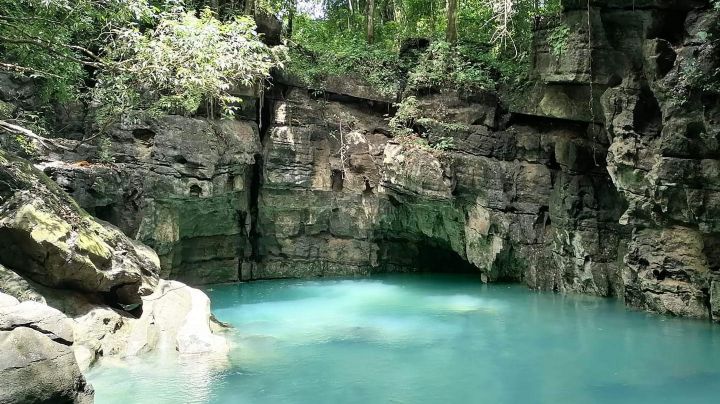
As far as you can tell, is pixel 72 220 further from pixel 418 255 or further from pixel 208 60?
pixel 418 255

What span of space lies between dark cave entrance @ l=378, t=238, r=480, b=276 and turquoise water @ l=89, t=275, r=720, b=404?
3.78m

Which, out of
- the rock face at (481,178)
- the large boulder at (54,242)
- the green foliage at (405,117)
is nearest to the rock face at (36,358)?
the large boulder at (54,242)

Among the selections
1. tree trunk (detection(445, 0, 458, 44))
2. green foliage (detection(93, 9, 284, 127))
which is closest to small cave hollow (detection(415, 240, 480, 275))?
tree trunk (detection(445, 0, 458, 44))

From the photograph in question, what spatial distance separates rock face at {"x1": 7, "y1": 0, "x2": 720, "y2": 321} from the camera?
10.2 meters

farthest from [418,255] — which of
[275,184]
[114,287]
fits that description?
[114,287]

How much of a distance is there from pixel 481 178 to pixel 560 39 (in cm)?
372

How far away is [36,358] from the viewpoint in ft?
16.0

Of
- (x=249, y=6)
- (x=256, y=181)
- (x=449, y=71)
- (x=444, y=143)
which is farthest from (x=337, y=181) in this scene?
(x=249, y=6)

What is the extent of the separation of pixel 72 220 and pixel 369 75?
9.28 meters

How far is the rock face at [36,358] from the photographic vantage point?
15.4ft

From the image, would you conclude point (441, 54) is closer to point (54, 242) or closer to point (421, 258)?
point (421, 258)

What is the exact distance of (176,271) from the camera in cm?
1442

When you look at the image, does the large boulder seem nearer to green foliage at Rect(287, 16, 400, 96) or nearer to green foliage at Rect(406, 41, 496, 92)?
green foliage at Rect(287, 16, 400, 96)

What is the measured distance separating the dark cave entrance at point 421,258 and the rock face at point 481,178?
0.05 m
